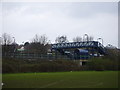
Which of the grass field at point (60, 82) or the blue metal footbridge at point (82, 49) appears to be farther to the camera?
the blue metal footbridge at point (82, 49)

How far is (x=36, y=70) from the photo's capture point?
38.8 meters

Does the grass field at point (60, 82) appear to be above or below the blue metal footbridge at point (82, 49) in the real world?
below

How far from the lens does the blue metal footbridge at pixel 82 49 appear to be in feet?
173

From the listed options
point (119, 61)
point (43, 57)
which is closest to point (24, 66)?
point (43, 57)

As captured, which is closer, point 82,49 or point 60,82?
point 60,82

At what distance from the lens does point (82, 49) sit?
58.3 metres

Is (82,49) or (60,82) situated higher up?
(82,49)

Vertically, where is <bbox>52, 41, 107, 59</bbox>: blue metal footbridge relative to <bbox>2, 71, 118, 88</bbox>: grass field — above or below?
above

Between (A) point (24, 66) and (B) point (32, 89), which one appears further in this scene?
(A) point (24, 66)

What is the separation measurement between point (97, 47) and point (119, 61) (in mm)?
10038

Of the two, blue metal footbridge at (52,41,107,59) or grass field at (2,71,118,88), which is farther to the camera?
blue metal footbridge at (52,41,107,59)

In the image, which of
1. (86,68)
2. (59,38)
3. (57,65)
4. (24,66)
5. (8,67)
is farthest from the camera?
(59,38)

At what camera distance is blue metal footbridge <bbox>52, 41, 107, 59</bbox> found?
52.7 m

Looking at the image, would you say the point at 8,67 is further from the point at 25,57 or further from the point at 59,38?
the point at 59,38
